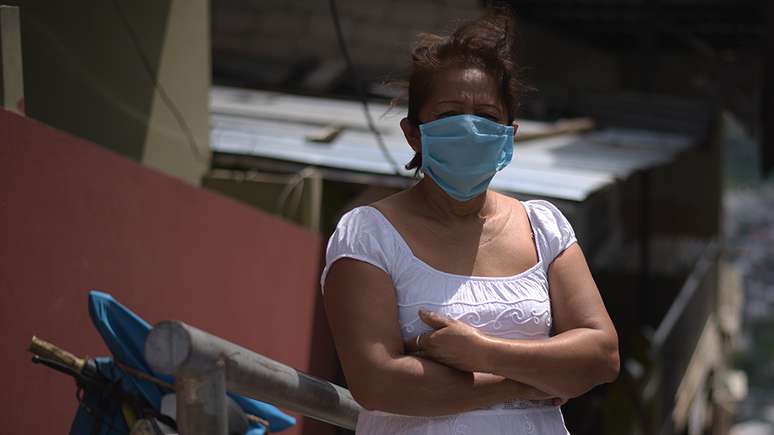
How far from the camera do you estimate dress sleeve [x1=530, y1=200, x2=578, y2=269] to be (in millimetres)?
2271

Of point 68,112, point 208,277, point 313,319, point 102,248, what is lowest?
point 313,319

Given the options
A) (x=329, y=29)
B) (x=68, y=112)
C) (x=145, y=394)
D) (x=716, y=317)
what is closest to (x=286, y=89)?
(x=329, y=29)

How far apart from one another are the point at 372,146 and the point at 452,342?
386 centimetres

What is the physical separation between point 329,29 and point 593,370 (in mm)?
7847

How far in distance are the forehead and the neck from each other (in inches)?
7.2

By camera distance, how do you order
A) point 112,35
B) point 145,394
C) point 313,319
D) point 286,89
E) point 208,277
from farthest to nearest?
point 286,89 < point 313,319 < point 112,35 < point 208,277 < point 145,394

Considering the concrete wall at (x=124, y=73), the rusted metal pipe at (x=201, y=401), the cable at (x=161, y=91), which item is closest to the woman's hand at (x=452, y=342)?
the rusted metal pipe at (x=201, y=401)

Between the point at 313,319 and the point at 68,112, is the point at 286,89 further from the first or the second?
the point at 68,112

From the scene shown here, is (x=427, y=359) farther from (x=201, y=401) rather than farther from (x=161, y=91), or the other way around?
(x=161, y=91)

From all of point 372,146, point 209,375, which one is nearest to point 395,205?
point 209,375

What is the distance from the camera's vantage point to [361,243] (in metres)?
2.08

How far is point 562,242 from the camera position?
2291 mm

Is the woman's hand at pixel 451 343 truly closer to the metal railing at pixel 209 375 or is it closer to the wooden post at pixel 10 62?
the metal railing at pixel 209 375

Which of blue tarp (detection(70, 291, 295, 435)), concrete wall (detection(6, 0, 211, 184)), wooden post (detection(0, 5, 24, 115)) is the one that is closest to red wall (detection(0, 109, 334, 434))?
wooden post (detection(0, 5, 24, 115))
